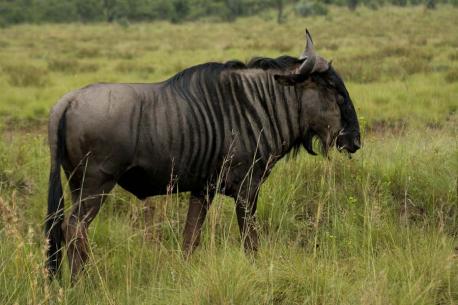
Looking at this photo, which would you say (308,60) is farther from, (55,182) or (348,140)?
(55,182)

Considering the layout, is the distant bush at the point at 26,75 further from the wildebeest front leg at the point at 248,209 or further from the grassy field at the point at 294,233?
the wildebeest front leg at the point at 248,209

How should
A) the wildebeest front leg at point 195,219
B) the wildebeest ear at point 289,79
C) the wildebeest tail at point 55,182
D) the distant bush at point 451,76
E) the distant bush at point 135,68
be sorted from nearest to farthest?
the wildebeest tail at point 55,182 < the wildebeest ear at point 289,79 < the wildebeest front leg at point 195,219 < the distant bush at point 451,76 < the distant bush at point 135,68

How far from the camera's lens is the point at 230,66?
3.98 metres

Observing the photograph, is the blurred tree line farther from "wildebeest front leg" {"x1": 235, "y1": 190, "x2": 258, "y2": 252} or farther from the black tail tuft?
the black tail tuft

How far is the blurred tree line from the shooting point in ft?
168

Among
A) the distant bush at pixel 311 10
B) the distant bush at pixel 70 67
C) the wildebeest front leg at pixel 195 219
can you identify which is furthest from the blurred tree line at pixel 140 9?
the wildebeest front leg at pixel 195 219

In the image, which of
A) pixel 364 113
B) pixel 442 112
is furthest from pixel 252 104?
pixel 442 112

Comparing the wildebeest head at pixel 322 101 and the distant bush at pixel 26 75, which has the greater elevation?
the wildebeest head at pixel 322 101

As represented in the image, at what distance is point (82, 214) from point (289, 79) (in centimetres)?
160

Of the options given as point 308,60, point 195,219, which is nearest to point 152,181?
point 195,219

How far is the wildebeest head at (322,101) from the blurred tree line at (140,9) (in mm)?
47007

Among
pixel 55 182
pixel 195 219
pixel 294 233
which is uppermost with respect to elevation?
pixel 55 182

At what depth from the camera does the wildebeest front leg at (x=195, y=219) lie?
157 inches

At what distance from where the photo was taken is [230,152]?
3.78 meters
